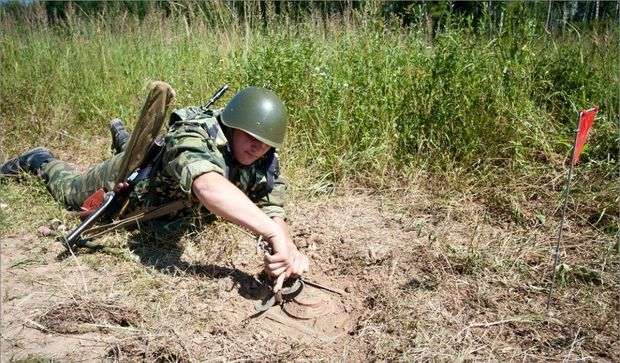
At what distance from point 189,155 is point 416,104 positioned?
84.8 inches

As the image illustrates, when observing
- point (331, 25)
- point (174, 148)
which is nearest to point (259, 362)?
point (174, 148)

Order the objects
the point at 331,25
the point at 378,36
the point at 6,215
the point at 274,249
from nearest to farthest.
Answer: the point at 274,249 → the point at 6,215 → the point at 378,36 → the point at 331,25

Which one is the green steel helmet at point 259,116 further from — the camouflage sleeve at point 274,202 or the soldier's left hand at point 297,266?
the soldier's left hand at point 297,266

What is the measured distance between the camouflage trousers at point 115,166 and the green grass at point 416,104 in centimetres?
86

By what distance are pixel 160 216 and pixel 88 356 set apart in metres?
1.20

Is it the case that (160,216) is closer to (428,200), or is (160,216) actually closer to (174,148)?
(174,148)

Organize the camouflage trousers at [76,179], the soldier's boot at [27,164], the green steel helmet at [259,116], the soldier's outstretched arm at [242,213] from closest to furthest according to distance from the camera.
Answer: the soldier's outstretched arm at [242,213] → the green steel helmet at [259,116] → the camouflage trousers at [76,179] → the soldier's boot at [27,164]

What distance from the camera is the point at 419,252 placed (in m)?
3.15

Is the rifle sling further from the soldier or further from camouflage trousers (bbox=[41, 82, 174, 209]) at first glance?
camouflage trousers (bbox=[41, 82, 174, 209])

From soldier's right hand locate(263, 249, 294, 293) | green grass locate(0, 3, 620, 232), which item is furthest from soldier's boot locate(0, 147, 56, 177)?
soldier's right hand locate(263, 249, 294, 293)

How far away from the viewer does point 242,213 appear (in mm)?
2609

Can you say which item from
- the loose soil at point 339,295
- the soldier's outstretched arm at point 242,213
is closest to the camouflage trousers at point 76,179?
the loose soil at point 339,295

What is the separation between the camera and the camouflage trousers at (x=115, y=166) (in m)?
3.11

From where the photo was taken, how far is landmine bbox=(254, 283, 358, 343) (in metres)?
2.63
